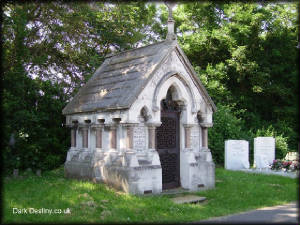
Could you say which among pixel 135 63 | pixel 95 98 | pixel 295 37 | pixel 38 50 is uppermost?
pixel 295 37

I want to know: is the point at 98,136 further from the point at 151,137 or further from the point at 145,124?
the point at 151,137

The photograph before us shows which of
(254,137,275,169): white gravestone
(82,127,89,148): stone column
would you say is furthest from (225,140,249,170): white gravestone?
(82,127,89,148): stone column

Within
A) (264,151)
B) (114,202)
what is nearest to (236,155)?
(264,151)

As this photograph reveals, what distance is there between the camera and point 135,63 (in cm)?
1141

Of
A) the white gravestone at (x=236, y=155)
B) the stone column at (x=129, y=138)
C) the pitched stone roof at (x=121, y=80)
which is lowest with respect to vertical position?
the white gravestone at (x=236, y=155)

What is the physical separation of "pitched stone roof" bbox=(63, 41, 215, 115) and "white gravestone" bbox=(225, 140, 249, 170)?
6.65 meters

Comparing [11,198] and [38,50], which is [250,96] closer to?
[38,50]

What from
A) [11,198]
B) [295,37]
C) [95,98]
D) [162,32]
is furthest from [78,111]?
[295,37]

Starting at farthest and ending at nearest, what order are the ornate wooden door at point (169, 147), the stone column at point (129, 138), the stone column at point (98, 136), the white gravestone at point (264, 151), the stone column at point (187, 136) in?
1. the white gravestone at point (264, 151)
2. the stone column at point (187, 136)
3. the ornate wooden door at point (169, 147)
4. the stone column at point (98, 136)
5. the stone column at point (129, 138)

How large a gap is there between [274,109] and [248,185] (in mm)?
15823

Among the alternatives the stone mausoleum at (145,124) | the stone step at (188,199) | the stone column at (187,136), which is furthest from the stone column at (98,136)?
the stone step at (188,199)

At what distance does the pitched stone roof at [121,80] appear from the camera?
10.1 m

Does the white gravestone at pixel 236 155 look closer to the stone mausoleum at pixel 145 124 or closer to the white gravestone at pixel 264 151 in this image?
the white gravestone at pixel 264 151

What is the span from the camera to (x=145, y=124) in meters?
10.4
